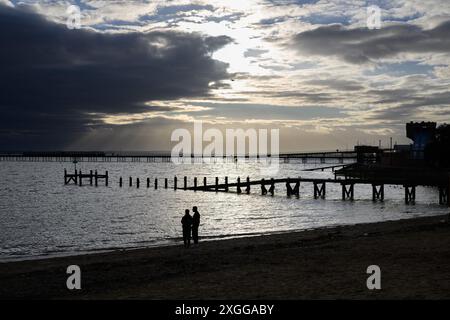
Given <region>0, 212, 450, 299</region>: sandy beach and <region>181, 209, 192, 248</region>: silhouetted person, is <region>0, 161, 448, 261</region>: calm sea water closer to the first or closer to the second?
<region>181, 209, 192, 248</region>: silhouetted person

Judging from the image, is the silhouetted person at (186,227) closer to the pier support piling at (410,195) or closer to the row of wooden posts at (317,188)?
the row of wooden posts at (317,188)

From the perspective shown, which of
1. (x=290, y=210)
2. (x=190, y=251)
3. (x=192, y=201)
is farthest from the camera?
(x=192, y=201)

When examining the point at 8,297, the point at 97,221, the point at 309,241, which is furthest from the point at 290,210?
the point at 8,297

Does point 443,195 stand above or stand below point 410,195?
above

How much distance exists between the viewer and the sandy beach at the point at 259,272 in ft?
36.0

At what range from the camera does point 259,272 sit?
13.6 metres

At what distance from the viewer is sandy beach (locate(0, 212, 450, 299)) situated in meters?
11.0

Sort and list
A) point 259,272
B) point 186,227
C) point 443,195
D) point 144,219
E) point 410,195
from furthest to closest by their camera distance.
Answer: point 410,195 < point 443,195 < point 144,219 < point 186,227 < point 259,272

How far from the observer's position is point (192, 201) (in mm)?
53344

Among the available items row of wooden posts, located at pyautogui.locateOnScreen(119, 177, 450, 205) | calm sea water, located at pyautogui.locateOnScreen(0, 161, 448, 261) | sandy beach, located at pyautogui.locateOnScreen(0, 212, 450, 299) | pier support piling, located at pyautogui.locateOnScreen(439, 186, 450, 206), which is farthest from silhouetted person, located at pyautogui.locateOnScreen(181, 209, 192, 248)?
pier support piling, located at pyautogui.locateOnScreen(439, 186, 450, 206)

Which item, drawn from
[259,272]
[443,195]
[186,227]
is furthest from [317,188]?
[259,272]

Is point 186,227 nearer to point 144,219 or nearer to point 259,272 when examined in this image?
point 259,272
